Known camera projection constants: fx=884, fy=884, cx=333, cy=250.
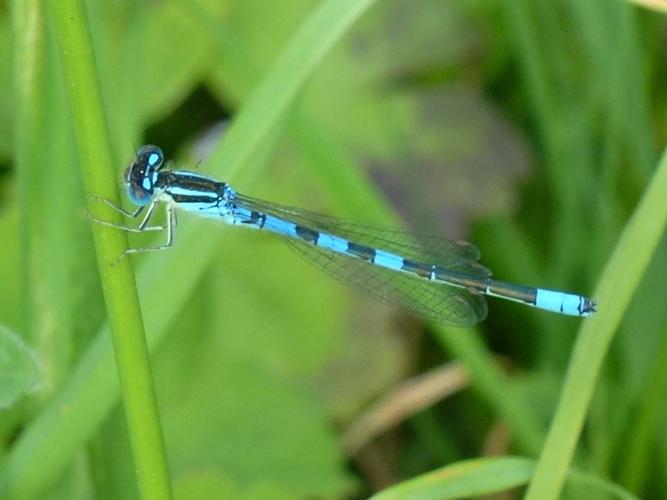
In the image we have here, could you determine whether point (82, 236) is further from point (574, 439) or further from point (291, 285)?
point (291, 285)

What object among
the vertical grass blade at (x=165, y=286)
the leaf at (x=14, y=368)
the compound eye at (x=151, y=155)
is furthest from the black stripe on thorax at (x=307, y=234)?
the leaf at (x=14, y=368)

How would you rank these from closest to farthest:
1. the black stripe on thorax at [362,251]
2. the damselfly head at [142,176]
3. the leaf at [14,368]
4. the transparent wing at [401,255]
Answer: the leaf at [14,368], the damselfly head at [142,176], the transparent wing at [401,255], the black stripe on thorax at [362,251]

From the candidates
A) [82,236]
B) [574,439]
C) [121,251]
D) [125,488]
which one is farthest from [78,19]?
[574,439]

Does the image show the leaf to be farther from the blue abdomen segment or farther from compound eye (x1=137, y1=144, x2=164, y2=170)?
the blue abdomen segment

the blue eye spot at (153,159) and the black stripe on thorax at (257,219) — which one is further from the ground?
the black stripe on thorax at (257,219)

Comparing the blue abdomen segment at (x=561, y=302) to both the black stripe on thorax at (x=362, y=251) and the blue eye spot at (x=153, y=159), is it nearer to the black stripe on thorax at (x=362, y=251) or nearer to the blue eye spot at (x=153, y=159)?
the black stripe on thorax at (x=362, y=251)

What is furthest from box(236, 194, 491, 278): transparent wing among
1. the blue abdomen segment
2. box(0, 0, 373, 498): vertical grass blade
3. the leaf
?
the leaf
